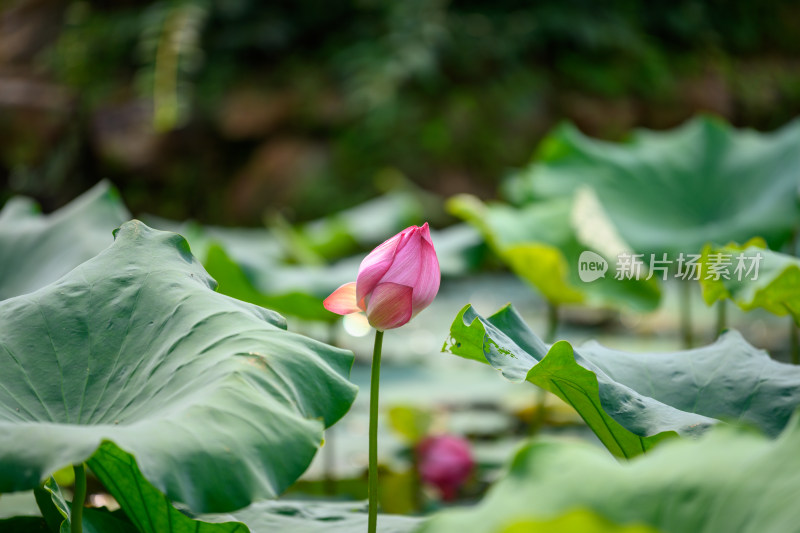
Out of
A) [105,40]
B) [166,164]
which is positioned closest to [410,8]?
[166,164]

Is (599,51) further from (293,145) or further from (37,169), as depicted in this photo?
(37,169)

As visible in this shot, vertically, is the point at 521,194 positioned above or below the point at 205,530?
below

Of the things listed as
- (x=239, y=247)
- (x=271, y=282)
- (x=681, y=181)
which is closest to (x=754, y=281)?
(x=271, y=282)

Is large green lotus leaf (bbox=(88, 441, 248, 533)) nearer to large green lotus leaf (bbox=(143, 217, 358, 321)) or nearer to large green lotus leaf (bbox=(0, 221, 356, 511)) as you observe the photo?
large green lotus leaf (bbox=(0, 221, 356, 511))

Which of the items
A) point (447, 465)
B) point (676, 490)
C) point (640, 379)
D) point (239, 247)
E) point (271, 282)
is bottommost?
point (447, 465)

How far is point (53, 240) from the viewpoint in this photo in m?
0.86

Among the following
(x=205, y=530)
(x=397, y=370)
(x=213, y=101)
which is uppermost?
(x=205, y=530)

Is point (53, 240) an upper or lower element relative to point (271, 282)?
upper

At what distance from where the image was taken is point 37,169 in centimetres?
353

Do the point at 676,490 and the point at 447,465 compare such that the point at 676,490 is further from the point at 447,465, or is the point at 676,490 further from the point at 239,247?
the point at 239,247

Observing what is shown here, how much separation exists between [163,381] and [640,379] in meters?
0.36

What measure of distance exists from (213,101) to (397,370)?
6.87ft

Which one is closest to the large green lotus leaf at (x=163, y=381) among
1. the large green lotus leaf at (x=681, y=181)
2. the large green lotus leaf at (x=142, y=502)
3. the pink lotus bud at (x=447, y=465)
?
the large green lotus leaf at (x=142, y=502)

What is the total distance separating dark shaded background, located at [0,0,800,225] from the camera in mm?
3154
